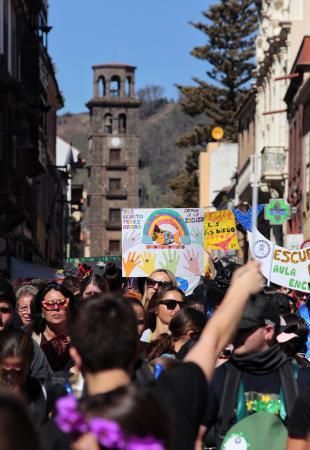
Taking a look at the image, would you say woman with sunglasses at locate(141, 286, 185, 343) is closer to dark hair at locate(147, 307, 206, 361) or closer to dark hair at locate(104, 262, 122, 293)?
dark hair at locate(147, 307, 206, 361)

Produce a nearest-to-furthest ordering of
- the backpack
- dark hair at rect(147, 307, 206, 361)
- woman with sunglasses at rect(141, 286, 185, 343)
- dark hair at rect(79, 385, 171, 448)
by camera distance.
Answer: dark hair at rect(79, 385, 171, 448), the backpack, dark hair at rect(147, 307, 206, 361), woman with sunglasses at rect(141, 286, 185, 343)

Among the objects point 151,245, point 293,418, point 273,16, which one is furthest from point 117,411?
point 273,16

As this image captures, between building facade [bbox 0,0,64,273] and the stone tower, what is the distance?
69.1 m

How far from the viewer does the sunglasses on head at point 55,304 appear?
867 centimetres

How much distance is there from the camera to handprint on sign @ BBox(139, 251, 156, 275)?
1444 centimetres

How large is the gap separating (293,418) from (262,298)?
626 millimetres

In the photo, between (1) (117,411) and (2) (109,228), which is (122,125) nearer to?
(2) (109,228)

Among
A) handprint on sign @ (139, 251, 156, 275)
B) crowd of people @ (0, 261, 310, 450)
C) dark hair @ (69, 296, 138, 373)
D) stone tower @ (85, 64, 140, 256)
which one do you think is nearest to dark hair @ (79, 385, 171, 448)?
crowd of people @ (0, 261, 310, 450)

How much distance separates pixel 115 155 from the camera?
135875 mm

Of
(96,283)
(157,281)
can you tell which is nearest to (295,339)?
(96,283)

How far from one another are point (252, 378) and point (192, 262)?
882 centimetres

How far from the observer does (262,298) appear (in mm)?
5777

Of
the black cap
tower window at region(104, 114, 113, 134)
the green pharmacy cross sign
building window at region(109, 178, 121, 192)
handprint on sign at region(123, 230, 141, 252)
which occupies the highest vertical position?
tower window at region(104, 114, 113, 134)

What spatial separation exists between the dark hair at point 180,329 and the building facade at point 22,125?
48.0 ft
